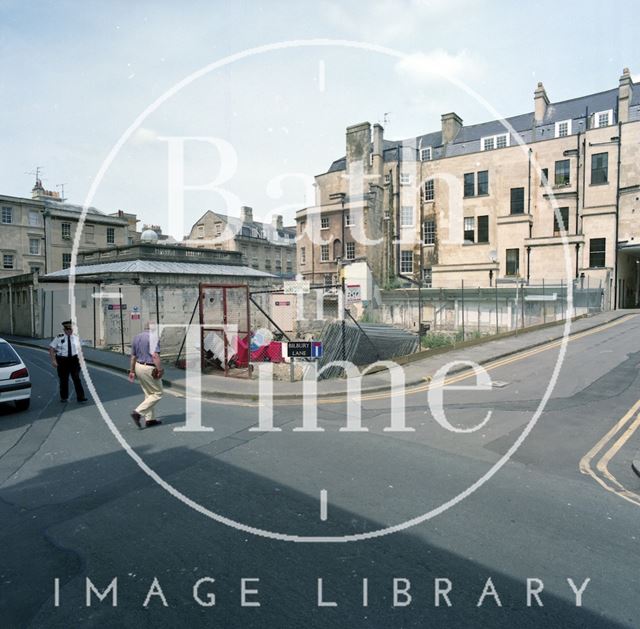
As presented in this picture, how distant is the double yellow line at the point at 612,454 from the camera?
5.92 m

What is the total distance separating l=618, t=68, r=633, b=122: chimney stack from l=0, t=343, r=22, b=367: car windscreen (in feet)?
154

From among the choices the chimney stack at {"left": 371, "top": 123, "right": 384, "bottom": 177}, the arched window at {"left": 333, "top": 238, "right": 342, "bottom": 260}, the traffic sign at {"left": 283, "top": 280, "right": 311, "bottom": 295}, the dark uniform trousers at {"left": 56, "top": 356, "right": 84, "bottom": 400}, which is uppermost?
the chimney stack at {"left": 371, "top": 123, "right": 384, "bottom": 177}

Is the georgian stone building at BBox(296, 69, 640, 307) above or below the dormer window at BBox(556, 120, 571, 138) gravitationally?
below

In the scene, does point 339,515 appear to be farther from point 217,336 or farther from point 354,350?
point 217,336

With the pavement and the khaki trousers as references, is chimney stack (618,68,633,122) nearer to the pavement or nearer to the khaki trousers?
the pavement

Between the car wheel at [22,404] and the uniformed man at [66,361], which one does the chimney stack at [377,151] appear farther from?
the car wheel at [22,404]

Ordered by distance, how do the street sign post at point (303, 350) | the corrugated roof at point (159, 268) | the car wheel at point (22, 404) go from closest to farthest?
1. the car wheel at point (22, 404)
2. the street sign post at point (303, 350)
3. the corrugated roof at point (159, 268)

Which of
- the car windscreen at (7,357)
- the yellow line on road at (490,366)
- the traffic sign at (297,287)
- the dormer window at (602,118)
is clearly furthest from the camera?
the dormer window at (602,118)

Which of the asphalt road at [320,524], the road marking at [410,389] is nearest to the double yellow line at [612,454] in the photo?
the asphalt road at [320,524]

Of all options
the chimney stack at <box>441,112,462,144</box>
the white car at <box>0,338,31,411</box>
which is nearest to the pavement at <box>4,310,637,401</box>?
the white car at <box>0,338,31,411</box>

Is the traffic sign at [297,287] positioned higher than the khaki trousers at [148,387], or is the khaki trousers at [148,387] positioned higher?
the traffic sign at [297,287]

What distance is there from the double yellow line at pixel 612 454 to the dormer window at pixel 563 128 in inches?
1653

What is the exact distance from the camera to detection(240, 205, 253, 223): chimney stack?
69.2 metres

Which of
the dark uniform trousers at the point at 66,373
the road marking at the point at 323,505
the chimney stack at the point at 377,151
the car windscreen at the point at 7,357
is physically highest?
the chimney stack at the point at 377,151
